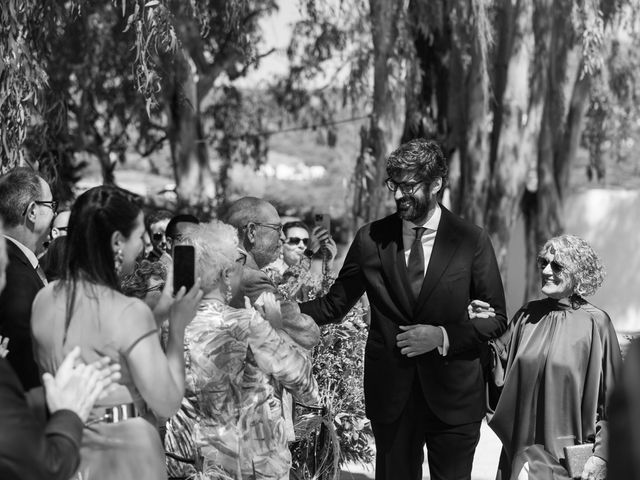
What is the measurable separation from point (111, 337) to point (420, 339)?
169 centimetres

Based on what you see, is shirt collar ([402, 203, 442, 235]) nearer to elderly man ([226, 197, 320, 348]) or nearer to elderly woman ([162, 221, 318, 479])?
elderly man ([226, 197, 320, 348])

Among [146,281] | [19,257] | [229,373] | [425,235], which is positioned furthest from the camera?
[146,281]

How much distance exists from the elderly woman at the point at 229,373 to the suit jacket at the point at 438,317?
66 cm

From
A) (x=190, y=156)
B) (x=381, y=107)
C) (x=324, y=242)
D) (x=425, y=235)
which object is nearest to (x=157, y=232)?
(x=324, y=242)

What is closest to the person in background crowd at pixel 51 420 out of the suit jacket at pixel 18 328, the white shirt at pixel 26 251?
the suit jacket at pixel 18 328

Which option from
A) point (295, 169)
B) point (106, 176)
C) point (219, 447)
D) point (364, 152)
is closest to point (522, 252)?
point (364, 152)

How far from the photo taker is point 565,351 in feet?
15.9

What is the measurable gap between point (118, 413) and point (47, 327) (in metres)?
0.32

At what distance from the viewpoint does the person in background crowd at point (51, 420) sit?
2.34m

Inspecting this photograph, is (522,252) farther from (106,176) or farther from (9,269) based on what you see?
(9,269)

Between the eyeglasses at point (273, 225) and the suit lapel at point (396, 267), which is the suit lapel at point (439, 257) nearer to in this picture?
the suit lapel at point (396, 267)

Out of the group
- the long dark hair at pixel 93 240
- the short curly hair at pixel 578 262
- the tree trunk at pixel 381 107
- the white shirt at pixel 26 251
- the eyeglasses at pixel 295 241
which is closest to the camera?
the long dark hair at pixel 93 240

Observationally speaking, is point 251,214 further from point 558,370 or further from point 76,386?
point 76,386

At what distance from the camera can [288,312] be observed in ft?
14.3
